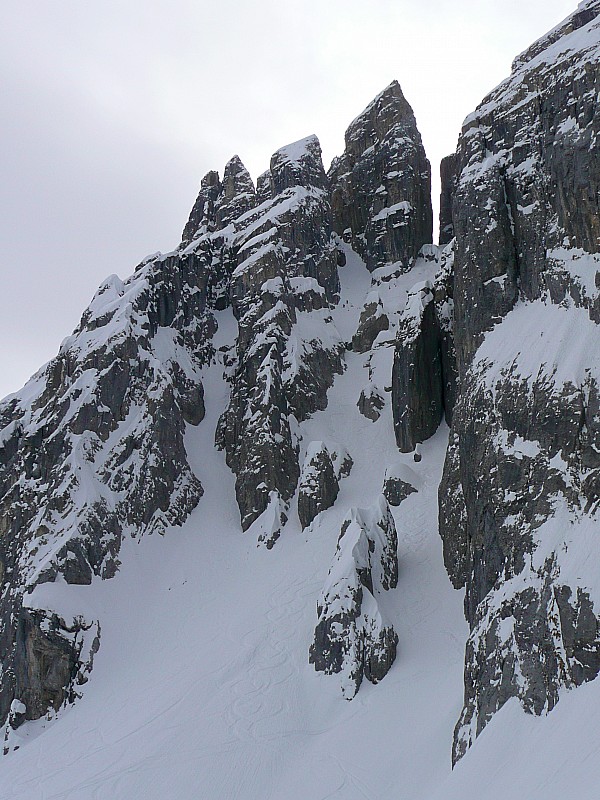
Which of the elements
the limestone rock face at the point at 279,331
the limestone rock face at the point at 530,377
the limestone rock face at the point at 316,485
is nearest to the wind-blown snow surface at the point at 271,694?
the limestone rock face at the point at 316,485

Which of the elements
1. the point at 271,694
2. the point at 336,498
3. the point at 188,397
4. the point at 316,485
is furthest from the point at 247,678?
the point at 188,397

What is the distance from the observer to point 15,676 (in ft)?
117

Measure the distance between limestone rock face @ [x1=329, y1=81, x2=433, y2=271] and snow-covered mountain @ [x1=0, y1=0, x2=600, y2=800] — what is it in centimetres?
40

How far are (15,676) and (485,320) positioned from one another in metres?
31.0

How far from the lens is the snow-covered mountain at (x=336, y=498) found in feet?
61.2

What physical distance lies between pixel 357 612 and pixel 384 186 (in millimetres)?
46969

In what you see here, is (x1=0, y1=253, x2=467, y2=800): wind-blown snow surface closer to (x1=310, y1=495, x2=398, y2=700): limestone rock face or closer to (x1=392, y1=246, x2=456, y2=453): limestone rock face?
(x1=310, y1=495, x2=398, y2=700): limestone rock face

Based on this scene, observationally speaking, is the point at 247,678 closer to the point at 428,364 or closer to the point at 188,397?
the point at 428,364

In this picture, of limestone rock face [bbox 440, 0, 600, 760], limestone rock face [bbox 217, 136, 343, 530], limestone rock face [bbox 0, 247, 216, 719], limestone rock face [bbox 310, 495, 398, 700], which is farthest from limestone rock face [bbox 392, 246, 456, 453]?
limestone rock face [bbox 0, 247, 216, 719]

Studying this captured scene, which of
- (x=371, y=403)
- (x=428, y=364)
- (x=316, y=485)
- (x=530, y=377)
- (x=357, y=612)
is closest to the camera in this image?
(x=530, y=377)

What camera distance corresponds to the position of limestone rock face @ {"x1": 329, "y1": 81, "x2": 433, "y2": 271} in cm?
6153

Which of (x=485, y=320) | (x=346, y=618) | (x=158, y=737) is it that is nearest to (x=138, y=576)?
(x=158, y=737)

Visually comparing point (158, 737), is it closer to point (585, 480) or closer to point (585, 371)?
point (585, 480)

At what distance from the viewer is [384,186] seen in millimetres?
63594
